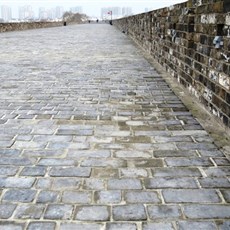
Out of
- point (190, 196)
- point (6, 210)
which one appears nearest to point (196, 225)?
point (190, 196)

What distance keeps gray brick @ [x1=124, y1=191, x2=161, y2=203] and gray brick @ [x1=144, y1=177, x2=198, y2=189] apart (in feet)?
0.37

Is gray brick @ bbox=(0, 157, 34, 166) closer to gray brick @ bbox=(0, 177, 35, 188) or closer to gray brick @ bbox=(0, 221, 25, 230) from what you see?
gray brick @ bbox=(0, 177, 35, 188)

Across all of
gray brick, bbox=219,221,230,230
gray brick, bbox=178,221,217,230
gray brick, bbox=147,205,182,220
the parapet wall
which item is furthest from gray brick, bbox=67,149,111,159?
the parapet wall

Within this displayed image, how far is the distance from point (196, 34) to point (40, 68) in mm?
4766

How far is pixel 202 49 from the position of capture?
4.95 metres

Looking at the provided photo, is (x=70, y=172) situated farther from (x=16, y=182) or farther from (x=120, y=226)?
(x=120, y=226)

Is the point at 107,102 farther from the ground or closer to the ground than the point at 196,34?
closer to the ground

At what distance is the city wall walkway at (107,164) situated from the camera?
236 cm

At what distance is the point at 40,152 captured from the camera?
345cm

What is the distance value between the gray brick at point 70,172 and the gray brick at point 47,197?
1.02 feet

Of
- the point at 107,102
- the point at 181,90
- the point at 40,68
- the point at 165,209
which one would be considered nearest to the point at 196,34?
the point at 181,90

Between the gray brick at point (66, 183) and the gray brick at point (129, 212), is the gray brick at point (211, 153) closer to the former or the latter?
the gray brick at point (129, 212)

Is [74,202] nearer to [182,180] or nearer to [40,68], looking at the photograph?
[182,180]

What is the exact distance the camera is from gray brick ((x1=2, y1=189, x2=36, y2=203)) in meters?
2.56
